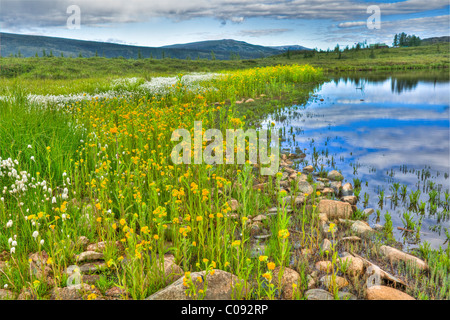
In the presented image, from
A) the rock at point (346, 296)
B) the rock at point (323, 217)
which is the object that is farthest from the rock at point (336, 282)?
the rock at point (323, 217)

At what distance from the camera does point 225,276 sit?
3287mm

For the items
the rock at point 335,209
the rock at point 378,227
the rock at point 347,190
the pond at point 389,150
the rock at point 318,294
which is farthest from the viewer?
the rock at point 347,190

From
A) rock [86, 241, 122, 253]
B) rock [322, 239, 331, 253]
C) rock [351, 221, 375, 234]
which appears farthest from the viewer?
rock [351, 221, 375, 234]

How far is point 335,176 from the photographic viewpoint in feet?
23.9

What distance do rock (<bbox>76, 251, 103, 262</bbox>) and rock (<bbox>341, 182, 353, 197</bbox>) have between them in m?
4.66

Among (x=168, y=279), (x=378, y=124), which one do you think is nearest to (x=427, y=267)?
(x=168, y=279)

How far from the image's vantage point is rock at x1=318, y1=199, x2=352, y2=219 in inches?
203

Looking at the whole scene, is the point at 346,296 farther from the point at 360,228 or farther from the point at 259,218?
the point at 259,218

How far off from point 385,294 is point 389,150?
25.8 ft

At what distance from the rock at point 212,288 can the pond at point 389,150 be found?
2.86 m

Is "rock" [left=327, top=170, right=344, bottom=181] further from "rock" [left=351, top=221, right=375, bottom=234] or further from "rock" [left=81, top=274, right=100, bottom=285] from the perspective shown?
"rock" [left=81, top=274, right=100, bottom=285]

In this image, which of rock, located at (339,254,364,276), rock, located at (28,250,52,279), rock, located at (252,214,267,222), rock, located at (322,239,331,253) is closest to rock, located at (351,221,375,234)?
rock, located at (322,239,331,253)

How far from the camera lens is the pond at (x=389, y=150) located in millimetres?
5434

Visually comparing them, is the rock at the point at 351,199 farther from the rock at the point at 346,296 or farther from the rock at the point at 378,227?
the rock at the point at 346,296
